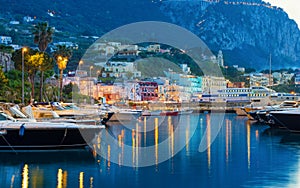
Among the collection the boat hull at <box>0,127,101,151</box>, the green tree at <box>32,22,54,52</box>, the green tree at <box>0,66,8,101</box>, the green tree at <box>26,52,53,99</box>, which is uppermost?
the green tree at <box>32,22,54,52</box>

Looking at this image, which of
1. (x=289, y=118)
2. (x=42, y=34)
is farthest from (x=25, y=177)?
(x=42, y=34)

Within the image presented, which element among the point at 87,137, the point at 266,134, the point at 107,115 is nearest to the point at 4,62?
the point at 107,115

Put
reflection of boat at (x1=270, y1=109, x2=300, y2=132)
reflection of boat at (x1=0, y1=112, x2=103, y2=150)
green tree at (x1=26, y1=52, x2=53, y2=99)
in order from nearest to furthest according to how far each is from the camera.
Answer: reflection of boat at (x1=0, y1=112, x2=103, y2=150) → reflection of boat at (x1=270, y1=109, x2=300, y2=132) → green tree at (x1=26, y1=52, x2=53, y2=99)

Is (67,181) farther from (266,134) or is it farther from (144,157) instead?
(266,134)

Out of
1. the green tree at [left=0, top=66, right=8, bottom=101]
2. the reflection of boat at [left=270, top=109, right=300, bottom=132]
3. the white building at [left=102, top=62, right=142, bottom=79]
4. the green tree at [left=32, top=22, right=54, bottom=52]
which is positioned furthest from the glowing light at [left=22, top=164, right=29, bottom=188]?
the white building at [left=102, top=62, right=142, bottom=79]

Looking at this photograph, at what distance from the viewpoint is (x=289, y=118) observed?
183ft

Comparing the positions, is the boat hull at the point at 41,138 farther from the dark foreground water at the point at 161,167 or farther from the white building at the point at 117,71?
the white building at the point at 117,71

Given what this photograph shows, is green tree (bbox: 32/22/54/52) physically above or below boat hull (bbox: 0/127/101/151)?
above

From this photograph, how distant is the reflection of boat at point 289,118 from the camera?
5494 centimetres

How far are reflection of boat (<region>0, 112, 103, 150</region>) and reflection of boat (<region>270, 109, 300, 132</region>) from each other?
22780 millimetres

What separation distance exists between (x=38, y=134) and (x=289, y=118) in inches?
1031

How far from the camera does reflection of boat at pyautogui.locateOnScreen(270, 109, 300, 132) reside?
180ft

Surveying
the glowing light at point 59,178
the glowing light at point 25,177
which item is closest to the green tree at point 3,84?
the glowing light at point 25,177

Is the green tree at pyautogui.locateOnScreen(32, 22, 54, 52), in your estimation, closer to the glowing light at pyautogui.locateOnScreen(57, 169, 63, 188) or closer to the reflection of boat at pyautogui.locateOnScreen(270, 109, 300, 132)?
the reflection of boat at pyautogui.locateOnScreen(270, 109, 300, 132)
